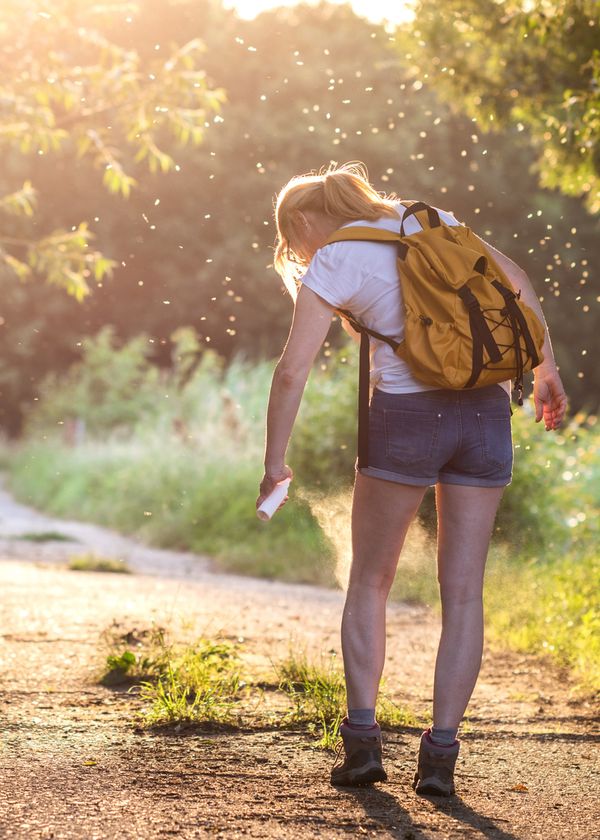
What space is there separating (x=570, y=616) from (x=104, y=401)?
20.1 meters

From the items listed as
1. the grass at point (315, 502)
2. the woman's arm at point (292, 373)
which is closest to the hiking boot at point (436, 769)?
the woman's arm at point (292, 373)

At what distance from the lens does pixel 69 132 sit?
33.3ft

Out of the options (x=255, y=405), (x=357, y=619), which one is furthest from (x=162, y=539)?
(x=357, y=619)

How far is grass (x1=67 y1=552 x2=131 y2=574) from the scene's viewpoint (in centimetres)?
1065

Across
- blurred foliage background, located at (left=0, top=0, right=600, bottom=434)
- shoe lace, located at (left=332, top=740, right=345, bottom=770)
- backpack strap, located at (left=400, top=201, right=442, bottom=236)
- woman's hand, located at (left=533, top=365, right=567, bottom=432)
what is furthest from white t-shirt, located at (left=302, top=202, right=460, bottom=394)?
blurred foliage background, located at (left=0, top=0, right=600, bottom=434)

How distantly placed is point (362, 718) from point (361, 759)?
11 cm

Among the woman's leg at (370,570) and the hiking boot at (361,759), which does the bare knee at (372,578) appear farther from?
the hiking boot at (361,759)

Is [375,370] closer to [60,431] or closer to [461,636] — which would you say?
[461,636]

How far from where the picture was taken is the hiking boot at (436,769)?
344 centimetres

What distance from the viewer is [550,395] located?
3.84 m

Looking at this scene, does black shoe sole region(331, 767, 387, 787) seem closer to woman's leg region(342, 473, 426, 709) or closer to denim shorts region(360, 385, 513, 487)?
woman's leg region(342, 473, 426, 709)

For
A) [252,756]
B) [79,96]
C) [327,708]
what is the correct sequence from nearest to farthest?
[252,756] < [327,708] < [79,96]

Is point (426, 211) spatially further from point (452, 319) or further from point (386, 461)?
point (386, 461)

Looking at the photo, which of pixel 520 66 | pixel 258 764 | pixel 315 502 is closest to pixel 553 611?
pixel 315 502
